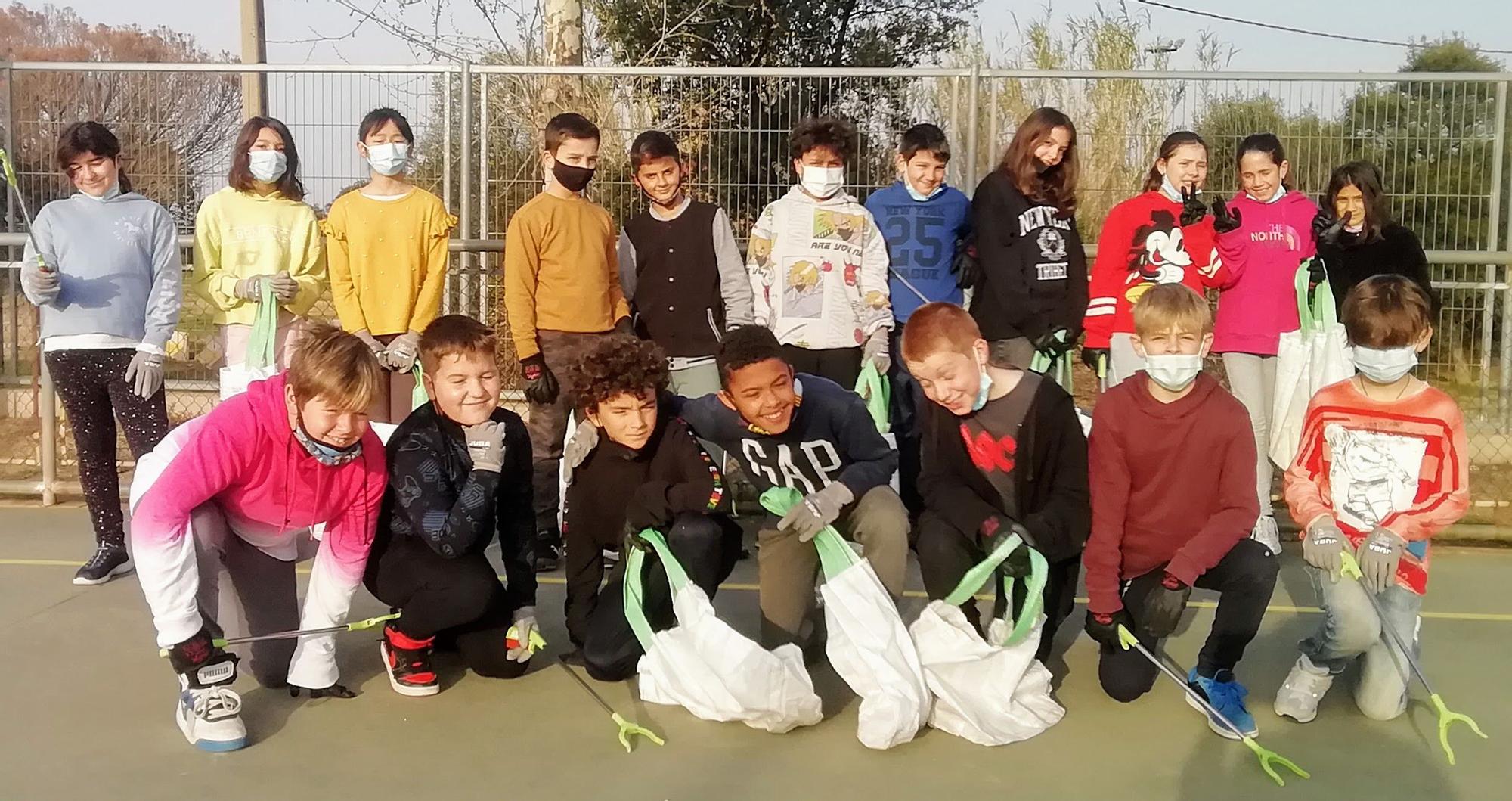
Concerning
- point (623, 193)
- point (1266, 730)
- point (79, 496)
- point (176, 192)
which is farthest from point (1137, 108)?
point (79, 496)

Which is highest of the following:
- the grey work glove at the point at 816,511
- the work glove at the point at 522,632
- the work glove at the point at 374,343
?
the work glove at the point at 374,343

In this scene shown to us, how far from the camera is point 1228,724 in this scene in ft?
12.4

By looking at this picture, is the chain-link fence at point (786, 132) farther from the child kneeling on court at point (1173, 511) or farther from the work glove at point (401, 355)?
the child kneeling on court at point (1173, 511)

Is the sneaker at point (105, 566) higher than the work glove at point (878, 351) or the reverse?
the reverse

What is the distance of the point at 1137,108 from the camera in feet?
22.2

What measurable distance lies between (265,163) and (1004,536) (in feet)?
11.5

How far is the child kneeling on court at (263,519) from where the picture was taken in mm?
3660

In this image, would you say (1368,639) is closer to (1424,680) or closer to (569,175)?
(1424,680)

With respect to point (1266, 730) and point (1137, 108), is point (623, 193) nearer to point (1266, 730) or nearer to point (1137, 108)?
point (1137, 108)

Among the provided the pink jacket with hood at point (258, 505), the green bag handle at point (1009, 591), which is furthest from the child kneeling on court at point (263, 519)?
the green bag handle at point (1009, 591)

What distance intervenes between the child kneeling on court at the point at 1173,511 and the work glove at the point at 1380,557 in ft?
0.83

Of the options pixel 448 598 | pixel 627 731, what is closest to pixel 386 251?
pixel 448 598

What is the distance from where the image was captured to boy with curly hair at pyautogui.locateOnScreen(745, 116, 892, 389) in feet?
18.8

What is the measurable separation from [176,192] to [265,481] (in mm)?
3806
